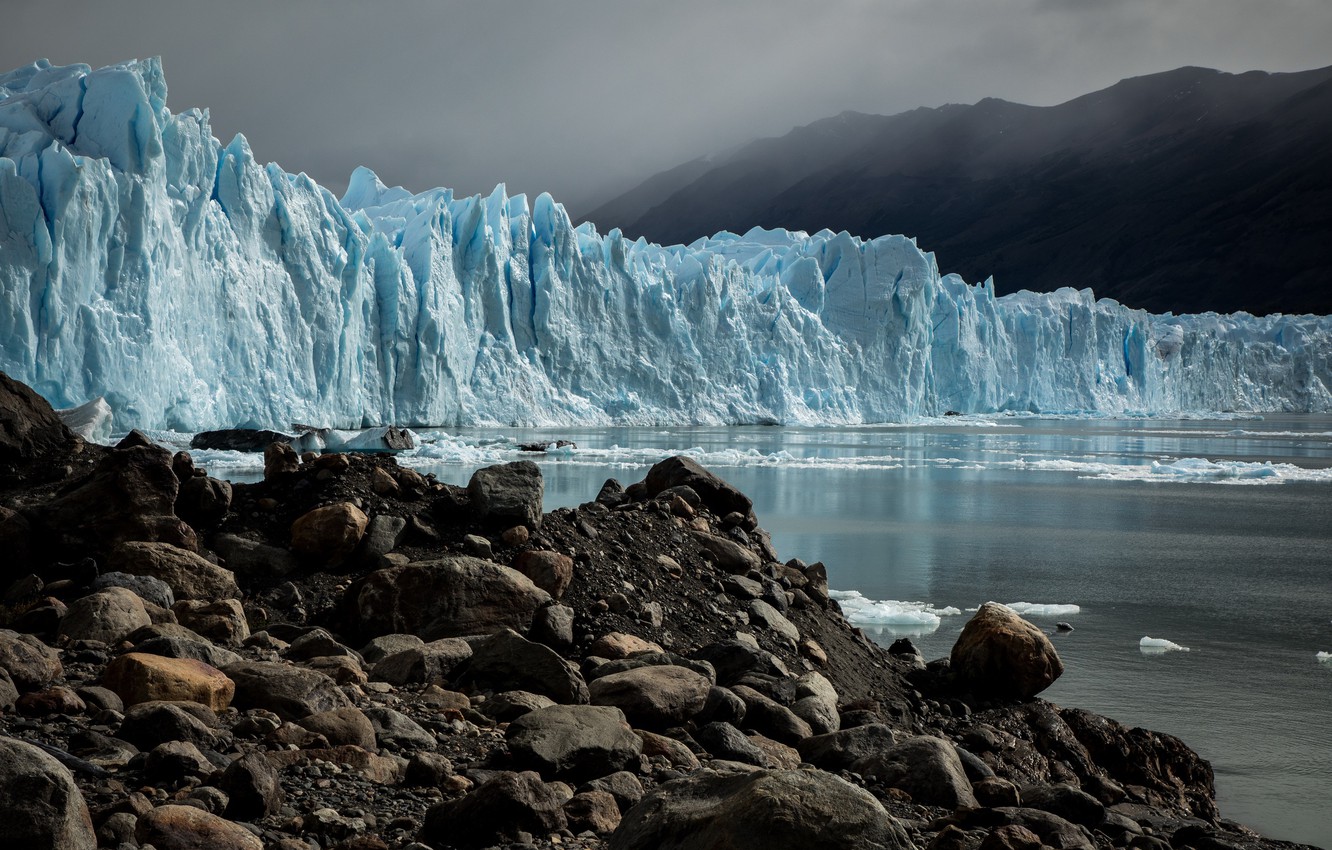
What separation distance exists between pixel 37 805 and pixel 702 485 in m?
4.63

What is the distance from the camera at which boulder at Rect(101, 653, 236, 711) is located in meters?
2.63

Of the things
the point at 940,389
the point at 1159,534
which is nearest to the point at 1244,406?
the point at 940,389

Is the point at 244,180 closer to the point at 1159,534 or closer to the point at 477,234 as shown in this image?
the point at 477,234

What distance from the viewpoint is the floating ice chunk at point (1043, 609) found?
7363 millimetres

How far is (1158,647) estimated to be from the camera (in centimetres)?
649

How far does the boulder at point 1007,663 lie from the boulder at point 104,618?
3353 mm

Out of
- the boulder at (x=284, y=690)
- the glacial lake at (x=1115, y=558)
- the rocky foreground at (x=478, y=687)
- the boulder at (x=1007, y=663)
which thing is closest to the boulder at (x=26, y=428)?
the rocky foreground at (x=478, y=687)

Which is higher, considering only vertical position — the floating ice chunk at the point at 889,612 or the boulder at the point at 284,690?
the boulder at the point at 284,690

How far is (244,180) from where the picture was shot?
22.7m

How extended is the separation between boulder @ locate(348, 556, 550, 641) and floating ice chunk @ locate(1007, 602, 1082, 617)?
4.40 meters

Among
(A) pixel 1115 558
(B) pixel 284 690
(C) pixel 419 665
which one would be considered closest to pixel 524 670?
(C) pixel 419 665

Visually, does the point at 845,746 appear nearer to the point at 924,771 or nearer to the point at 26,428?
the point at 924,771

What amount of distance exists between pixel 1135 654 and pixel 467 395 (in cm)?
2448

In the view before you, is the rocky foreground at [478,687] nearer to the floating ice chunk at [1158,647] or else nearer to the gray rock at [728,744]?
the gray rock at [728,744]
